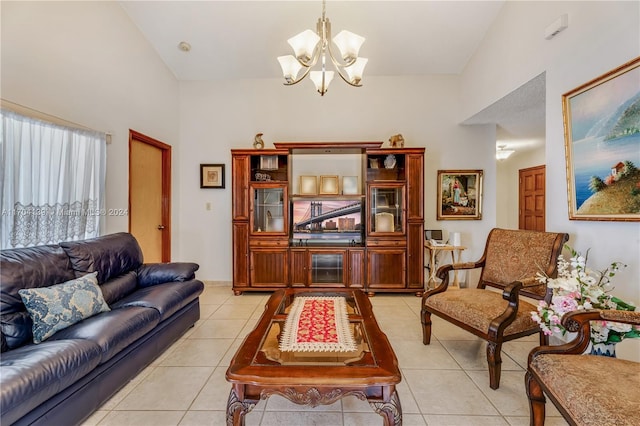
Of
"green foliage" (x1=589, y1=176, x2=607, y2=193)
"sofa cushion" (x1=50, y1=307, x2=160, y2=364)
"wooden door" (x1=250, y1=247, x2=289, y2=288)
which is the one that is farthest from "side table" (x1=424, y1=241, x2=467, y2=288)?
"sofa cushion" (x1=50, y1=307, x2=160, y2=364)

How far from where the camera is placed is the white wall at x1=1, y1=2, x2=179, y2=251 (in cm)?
213

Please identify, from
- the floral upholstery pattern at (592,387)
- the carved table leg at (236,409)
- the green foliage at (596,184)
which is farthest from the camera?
the green foliage at (596,184)

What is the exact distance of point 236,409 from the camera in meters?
1.30

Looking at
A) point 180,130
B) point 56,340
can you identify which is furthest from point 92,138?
point 56,340

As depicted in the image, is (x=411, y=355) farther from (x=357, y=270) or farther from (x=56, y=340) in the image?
(x=56, y=340)

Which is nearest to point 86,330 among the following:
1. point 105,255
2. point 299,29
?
point 105,255

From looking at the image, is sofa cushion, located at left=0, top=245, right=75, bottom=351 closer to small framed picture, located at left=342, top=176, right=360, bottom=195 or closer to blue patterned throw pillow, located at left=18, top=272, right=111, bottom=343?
blue patterned throw pillow, located at left=18, top=272, right=111, bottom=343

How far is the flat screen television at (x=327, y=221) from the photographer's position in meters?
4.00

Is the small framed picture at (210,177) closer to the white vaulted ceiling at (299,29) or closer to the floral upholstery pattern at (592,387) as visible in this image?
the white vaulted ceiling at (299,29)

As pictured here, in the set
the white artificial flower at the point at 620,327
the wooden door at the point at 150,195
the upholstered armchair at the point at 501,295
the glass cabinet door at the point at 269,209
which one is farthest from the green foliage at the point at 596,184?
the wooden door at the point at 150,195

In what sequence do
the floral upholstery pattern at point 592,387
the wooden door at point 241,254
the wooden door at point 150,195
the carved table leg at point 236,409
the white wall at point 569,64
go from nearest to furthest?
the floral upholstery pattern at point 592,387
the carved table leg at point 236,409
the white wall at point 569,64
the wooden door at point 150,195
the wooden door at point 241,254

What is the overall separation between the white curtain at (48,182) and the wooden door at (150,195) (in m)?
0.63

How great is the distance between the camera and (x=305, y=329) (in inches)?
68.9

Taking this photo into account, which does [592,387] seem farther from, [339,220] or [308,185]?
[308,185]
